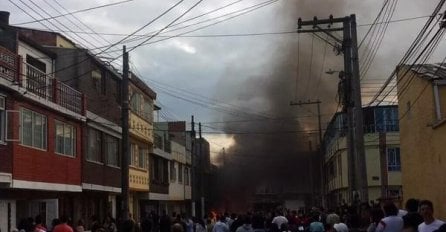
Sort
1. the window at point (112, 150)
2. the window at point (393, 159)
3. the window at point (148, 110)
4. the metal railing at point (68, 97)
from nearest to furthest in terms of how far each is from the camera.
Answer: the metal railing at point (68, 97) < the window at point (112, 150) < the window at point (148, 110) < the window at point (393, 159)

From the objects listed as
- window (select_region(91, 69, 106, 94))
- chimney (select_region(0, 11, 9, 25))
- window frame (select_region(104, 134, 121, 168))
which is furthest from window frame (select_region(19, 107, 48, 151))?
window frame (select_region(104, 134, 121, 168))

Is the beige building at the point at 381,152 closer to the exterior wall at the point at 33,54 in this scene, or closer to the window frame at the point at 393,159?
the window frame at the point at 393,159

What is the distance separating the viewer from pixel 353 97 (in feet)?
→ 76.8

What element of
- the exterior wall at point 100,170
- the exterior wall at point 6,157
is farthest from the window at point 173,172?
the exterior wall at point 6,157

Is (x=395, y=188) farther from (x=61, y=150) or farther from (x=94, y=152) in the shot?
(x=61, y=150)

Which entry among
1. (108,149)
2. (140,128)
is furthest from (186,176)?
(108,149)

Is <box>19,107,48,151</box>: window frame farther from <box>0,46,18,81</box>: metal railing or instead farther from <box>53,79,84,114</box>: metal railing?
<box>53,79,84,114</box>: metal railing

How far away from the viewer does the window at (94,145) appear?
29578 millimetres

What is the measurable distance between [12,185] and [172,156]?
32104 mm

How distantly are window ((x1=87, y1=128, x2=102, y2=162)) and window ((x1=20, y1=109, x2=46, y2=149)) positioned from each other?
5.82 metres

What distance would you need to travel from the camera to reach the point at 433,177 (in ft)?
77.4

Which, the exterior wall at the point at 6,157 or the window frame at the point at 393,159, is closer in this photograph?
the exterior wall at the point at 6,157

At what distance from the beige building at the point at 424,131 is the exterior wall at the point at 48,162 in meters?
12.7

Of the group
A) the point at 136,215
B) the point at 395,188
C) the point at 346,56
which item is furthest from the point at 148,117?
the point at 346,56
